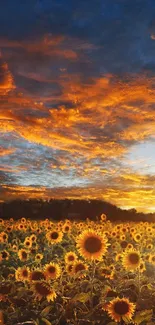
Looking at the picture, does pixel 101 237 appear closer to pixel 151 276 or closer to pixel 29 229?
pixel 151 276

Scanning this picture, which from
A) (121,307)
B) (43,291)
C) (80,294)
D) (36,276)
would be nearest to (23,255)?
(36,276)

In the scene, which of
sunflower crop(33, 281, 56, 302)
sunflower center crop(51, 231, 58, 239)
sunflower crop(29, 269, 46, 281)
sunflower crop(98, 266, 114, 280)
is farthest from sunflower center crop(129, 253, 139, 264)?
sunflower center crop(51, 231, 58, 239)

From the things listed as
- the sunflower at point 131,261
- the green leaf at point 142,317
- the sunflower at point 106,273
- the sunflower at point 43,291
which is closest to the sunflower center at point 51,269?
the sunflower at point 43,291

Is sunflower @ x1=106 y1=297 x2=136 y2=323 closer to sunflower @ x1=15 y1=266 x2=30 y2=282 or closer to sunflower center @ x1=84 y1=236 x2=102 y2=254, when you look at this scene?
sunflower center @ x1=84 y1=236 x2=102 y2=254

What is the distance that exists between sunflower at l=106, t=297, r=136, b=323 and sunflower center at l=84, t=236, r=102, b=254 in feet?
3.79

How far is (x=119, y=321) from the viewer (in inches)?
275

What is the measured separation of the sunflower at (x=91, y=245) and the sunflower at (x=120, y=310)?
107cm

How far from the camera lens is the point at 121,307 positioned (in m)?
7.07

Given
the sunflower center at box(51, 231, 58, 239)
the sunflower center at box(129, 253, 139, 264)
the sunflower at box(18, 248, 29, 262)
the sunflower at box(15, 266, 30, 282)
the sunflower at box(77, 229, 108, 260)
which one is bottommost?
the sunflower at box(15, 266, 30, 282)

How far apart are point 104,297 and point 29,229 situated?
565 inches

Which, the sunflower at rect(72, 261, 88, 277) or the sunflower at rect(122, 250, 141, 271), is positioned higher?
the sunflower at rect(122, 250, 141, 271)

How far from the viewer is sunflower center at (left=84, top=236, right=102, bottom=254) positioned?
318 inches

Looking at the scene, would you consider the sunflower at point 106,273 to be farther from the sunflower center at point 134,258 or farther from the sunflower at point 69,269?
the sunflower at point 69,269

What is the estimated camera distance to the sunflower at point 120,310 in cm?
698
